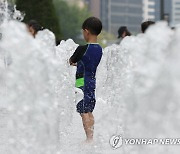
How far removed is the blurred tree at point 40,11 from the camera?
713 inches

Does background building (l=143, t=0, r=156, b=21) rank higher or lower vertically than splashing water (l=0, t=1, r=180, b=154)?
higher

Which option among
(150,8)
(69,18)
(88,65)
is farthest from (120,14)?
(88,65)

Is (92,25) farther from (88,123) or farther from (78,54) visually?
(88,123)

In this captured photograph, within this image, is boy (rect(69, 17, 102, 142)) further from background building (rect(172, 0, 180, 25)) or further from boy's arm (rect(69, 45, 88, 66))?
background building (rect(172, 0, 180, 25))

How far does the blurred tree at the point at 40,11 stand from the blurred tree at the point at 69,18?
41900 millimetres

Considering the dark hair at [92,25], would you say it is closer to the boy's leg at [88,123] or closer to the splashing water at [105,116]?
the splashing water at [105,116]

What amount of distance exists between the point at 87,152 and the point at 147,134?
163 centimetres

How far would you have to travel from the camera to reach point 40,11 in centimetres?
1827

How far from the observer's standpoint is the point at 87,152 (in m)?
5.23

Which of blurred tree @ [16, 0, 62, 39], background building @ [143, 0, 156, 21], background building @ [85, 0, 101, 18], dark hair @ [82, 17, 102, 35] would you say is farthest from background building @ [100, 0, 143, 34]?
dark hair @ [82, 17, 102, 35]

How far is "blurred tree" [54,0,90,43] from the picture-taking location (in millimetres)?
61781

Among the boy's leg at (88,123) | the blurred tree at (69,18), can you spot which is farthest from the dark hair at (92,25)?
the blurred tree at (69,18)

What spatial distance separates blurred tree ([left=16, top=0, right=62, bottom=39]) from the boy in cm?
1257

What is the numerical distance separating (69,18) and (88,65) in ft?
193
